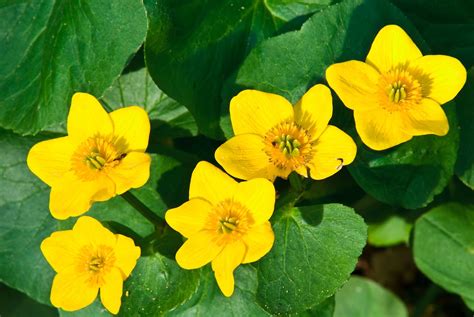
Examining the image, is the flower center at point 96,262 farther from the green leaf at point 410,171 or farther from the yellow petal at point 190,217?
the green leaf at point 410,171

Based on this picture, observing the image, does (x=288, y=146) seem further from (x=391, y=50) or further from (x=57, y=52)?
(x=57, y=52)

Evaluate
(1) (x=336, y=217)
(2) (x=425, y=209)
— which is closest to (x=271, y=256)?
(1) (x=336, y=217)

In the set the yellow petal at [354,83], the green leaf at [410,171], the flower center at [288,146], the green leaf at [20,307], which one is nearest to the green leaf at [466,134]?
the green leaf at [410,171]

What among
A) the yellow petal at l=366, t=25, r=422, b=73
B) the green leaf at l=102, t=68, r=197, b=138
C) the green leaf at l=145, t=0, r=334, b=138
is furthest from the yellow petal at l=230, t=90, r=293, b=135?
the green leaf at l=102, t=68, r=197, b=138

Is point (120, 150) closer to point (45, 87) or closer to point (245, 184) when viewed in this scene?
point (245, 184)

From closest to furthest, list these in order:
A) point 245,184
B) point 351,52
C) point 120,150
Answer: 1. point 245,184
2. point 120,150
3. point 351,52

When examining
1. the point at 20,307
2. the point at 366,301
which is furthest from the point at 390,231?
the point at 20,307

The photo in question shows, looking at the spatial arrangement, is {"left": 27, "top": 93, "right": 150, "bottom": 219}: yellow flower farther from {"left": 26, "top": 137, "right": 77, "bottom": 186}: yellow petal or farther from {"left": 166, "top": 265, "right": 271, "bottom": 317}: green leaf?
{"left": 166, "top": 265, "right": 271, "bottom": 317}: green leaf
